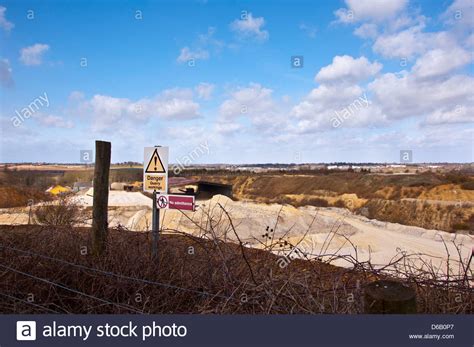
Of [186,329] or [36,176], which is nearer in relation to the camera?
[186,329]

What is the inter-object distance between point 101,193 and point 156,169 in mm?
734

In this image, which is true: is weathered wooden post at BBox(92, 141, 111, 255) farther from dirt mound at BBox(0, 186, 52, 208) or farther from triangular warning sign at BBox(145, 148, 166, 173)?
dirt mound at BBox(0, 186, 52, 208)

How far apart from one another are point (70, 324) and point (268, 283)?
1.79 m

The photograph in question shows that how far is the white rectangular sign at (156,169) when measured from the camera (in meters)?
5.07

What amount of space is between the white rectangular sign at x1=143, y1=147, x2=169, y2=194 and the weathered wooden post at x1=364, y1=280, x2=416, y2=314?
290 centimetres

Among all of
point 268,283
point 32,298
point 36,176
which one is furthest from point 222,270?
point 36,176

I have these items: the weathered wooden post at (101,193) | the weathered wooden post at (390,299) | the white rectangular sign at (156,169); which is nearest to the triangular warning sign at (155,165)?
the white rectangular sign at (156,169)

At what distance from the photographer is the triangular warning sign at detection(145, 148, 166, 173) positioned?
510 cm

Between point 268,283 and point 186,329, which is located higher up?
point 268,283

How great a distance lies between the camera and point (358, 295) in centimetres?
370

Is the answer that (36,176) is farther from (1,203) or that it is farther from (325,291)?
(325,291)

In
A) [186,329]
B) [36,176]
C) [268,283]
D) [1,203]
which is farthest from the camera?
[36,176]

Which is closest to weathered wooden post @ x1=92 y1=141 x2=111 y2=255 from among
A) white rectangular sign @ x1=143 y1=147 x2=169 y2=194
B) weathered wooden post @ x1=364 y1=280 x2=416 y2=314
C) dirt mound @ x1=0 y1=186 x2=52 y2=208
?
white rectangular sign @ x1=143 y1=147 x2=169 y2=194

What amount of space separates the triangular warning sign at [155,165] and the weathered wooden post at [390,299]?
9.78 feet
